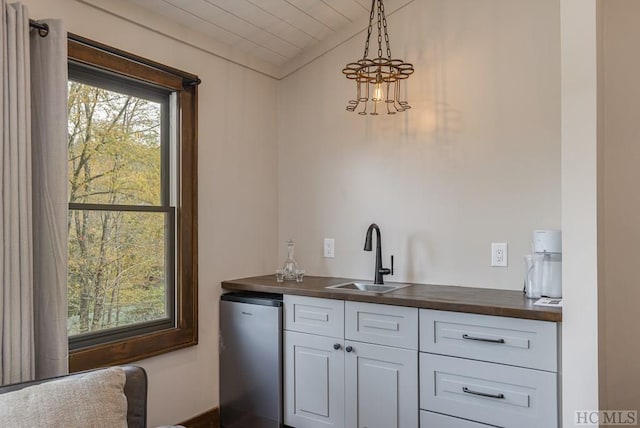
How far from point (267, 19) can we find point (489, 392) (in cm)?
231

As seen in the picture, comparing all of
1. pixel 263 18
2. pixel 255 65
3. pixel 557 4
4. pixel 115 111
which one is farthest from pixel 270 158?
pixel 557 4

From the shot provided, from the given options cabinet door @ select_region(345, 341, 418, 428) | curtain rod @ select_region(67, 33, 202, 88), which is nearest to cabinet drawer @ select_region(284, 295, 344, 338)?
cabinet door @ select_region(345, 341, 418, 428)

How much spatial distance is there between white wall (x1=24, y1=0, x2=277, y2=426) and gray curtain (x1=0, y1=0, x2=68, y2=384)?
0.38 m

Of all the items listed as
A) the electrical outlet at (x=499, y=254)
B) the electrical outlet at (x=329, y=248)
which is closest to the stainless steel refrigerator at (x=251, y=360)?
the electrical outlet at (x=329, y=248)

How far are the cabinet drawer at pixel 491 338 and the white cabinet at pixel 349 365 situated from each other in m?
0.10

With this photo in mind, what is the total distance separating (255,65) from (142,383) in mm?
2198

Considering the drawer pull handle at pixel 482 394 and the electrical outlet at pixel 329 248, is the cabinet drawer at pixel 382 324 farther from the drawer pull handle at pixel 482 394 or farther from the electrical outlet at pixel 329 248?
the electrical outlet at pixel 329 248

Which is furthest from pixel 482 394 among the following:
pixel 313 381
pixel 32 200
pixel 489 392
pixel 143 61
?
pixel 143 61

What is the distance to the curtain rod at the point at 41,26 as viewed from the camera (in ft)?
6.07

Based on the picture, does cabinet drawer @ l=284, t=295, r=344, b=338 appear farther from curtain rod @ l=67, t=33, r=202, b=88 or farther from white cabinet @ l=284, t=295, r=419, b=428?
curtain rod @ l=67, t=33, r=202, b=88

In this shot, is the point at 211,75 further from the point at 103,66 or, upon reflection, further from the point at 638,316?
the point at 638,316

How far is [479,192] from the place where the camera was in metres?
2.57

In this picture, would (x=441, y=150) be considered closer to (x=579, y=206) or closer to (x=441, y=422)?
(x=579, y=206)

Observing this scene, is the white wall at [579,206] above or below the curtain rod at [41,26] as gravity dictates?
below
